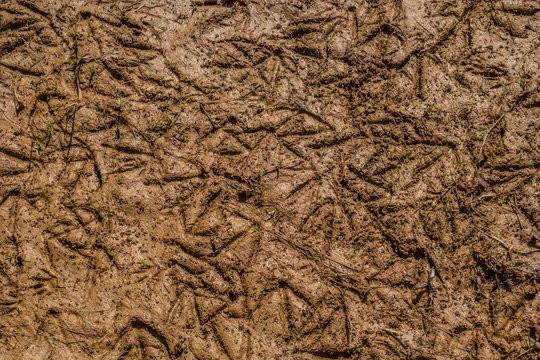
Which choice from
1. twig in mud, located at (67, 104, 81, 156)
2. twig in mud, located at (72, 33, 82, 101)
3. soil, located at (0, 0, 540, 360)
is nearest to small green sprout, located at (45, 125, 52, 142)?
soil, located at (0, 0, 540, 360)

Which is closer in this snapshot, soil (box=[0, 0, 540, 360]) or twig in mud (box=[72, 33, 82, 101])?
soil (box=[0, 0, 540, 360])

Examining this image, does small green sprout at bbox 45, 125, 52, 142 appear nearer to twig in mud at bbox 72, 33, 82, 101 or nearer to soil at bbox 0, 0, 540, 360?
soil at bbox 0, 0, 540, 360

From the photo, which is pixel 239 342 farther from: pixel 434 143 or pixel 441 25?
pixel 441 25

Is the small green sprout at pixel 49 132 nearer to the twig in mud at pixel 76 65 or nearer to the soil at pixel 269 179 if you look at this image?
the soil at pixel 269 179

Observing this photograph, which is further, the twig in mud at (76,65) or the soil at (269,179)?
the twig in mud at (76,65)

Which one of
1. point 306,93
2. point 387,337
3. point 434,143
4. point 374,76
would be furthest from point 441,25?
point 387,337

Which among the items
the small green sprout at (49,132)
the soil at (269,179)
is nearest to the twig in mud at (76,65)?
the soil at (269,179)

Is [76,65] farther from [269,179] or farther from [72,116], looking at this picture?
[269,179]

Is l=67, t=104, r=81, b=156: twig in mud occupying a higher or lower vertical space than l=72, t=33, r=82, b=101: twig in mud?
lower
